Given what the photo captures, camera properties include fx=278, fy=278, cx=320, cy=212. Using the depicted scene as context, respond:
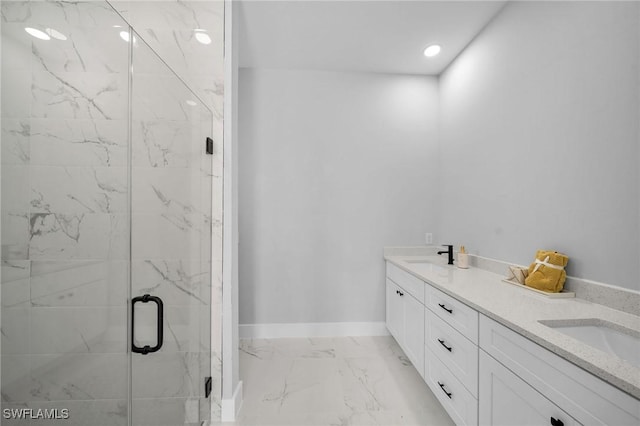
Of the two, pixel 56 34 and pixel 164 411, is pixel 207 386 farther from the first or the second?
pixel 56 34

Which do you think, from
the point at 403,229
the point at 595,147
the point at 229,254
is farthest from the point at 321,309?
the point at 595,147

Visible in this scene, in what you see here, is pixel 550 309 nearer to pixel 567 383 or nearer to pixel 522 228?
pixel 567 383

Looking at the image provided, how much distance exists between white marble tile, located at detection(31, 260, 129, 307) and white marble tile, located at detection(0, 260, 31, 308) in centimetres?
1

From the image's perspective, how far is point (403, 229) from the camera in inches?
111

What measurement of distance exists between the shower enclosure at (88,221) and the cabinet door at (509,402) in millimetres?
1323

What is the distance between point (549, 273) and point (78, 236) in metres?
1.98

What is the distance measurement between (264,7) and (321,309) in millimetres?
2577

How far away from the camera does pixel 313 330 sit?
275 centimetres

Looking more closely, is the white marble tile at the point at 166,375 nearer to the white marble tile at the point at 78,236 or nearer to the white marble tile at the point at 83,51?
the white marble tile at the point at 78,236

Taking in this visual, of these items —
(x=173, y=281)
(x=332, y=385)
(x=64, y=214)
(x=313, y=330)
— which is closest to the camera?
(x=64, y=214)

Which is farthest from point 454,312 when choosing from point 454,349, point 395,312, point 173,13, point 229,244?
point 173,13

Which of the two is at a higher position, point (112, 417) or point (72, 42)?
point (72, 42)

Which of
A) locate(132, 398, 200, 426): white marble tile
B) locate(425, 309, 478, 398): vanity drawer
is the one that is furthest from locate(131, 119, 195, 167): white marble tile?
locate(425, 309, 478, 398): vanity drawer

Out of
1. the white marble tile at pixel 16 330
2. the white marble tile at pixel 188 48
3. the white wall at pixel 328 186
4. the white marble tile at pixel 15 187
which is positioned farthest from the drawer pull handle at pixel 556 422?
the white marble tile at pixel 188 48
